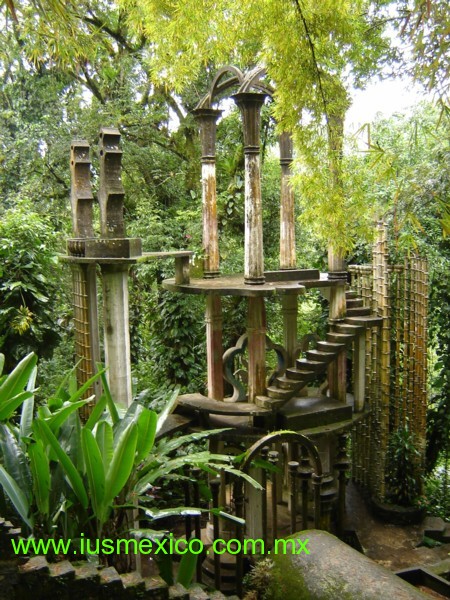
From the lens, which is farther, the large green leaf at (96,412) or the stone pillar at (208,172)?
the stone pillar at (208,172)

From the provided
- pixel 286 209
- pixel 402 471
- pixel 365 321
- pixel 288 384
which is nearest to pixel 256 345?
pixel 288 384

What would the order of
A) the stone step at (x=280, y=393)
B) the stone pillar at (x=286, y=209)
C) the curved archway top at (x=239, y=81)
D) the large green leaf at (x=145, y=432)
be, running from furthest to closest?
the stone pillar at (x=286, y=209) < the stone step at (x=280, y=393) < the curved archway top at (x=239, y=81) < the large green leaf at (x=145, y=432)

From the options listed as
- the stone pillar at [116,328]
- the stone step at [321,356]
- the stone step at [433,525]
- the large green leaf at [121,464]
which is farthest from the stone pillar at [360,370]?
the large green leaf at [121,464]

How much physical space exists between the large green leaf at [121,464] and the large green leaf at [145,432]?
150 millimetres

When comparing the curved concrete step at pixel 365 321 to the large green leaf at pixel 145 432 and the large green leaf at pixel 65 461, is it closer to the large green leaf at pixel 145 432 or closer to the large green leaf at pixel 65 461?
the large green leaf at pixel 145 432

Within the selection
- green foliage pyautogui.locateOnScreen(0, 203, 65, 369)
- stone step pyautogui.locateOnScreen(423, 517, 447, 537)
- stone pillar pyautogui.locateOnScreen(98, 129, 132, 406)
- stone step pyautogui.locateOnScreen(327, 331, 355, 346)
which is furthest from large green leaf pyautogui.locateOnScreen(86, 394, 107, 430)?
stone step pyautogui.locateOnScreen(423, 517, 447, 537)

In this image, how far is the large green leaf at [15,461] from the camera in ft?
7.52

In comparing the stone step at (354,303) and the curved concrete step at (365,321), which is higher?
the stone step at (354,303)

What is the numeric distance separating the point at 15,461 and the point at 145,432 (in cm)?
52

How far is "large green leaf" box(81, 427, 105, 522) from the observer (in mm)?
2156

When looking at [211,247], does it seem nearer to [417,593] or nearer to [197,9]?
[197,9]

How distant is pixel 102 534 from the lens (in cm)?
232

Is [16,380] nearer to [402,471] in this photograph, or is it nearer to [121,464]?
[121,464]

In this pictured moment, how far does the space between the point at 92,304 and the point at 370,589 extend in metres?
2.70
